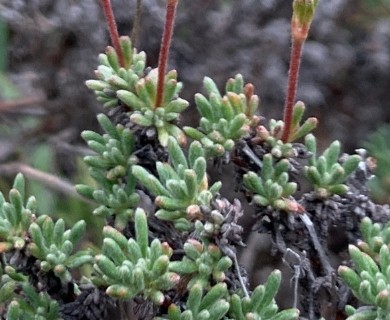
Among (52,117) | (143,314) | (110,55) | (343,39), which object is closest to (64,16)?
(52,117)

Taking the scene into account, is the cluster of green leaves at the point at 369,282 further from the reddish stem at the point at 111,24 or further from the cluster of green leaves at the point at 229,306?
the reddish stem at the point at 111,24

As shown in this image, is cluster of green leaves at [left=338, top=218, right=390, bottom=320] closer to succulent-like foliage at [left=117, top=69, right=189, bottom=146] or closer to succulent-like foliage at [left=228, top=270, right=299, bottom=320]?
succulent-like foliage at [left=228, top=270, right=299, bottom=320]

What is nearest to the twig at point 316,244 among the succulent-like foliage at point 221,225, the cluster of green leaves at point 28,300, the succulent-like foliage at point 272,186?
the succulent-like foliage at point 272,186

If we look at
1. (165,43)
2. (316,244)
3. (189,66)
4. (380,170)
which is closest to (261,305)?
(316,244)

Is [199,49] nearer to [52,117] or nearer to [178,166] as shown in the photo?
[52,117]

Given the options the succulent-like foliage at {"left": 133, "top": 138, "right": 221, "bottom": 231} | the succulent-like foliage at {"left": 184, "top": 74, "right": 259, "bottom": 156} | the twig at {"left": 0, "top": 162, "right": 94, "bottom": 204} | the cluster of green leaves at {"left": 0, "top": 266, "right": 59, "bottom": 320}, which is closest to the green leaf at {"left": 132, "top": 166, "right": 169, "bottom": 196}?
the succulent-like foliage at {"left": 133, "top": 138, "right": 221, "bottom": 231}

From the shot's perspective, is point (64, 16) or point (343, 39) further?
point (343, 39)

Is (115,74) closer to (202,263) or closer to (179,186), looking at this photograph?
(179,186)
